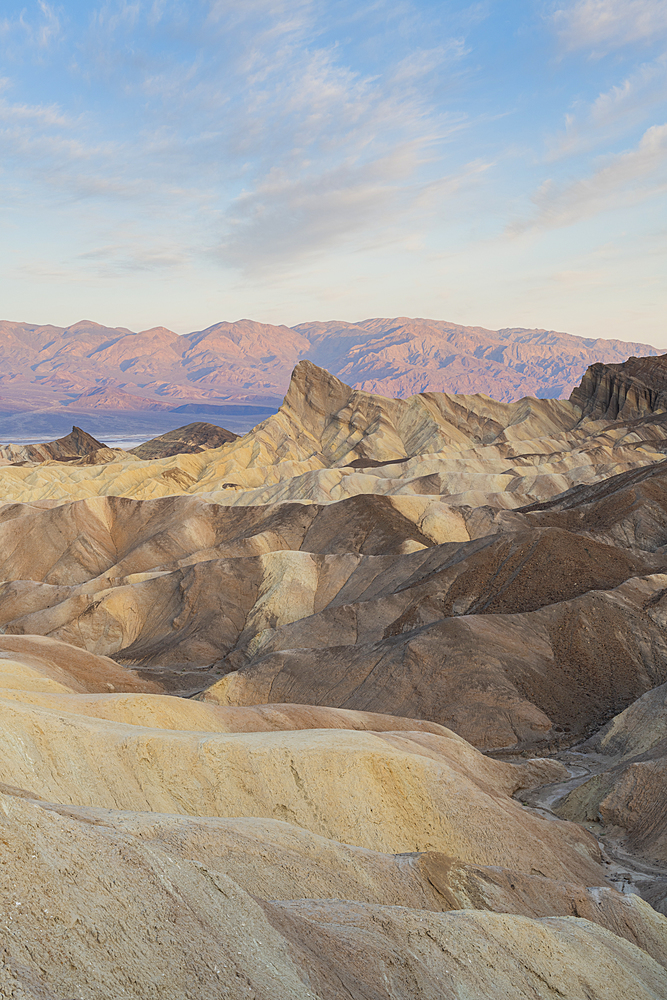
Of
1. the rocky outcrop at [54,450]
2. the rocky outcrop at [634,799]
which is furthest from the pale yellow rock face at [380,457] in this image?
the rocky outcrop at [634,799]

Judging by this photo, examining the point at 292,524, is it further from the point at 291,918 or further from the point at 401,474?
the point at 291,918

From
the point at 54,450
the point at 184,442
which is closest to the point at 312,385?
the point at 184,442

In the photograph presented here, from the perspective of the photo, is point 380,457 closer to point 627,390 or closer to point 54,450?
point 627,390

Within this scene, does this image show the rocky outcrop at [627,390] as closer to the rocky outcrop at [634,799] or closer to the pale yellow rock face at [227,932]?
the rocky outcrop at [634,799]

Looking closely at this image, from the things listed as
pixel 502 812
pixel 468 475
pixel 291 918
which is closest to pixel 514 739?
pixel 502 812

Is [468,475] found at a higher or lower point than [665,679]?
higher
